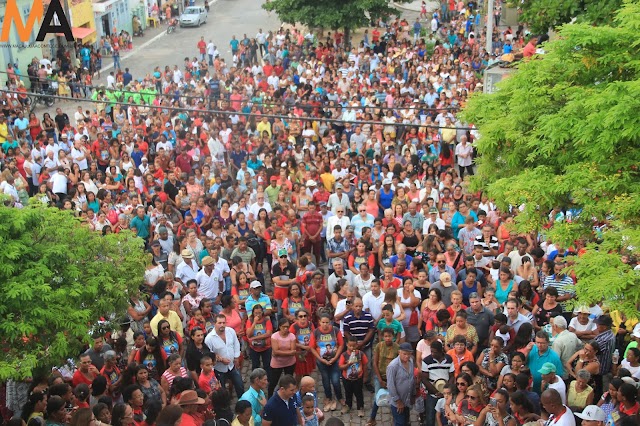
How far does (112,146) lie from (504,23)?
1004 inches

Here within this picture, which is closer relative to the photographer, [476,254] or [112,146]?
[476,254]

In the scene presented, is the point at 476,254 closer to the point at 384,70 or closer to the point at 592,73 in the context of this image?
the point at 592,73

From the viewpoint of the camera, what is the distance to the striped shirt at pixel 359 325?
11875mm

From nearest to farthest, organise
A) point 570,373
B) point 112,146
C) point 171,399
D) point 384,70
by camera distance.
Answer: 1. point 171,399
2. point 570,373
3. point 112,146
4. point 384,70

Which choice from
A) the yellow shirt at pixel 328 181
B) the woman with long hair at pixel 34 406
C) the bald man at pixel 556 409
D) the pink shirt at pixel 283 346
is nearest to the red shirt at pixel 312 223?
the yellow shirt at pixel 328 181

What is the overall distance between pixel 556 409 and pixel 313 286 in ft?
14.6

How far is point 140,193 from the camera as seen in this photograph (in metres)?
17.9

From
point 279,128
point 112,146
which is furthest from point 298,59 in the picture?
point 112,146

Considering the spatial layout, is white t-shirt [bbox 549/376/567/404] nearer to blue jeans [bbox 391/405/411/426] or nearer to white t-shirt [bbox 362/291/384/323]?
blue jeans [bbox 391/405/411/426]

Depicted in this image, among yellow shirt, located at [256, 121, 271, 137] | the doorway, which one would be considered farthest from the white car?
yellow shirt, located at [256, 121, 271, 137]

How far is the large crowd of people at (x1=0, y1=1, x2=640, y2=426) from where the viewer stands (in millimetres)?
10156

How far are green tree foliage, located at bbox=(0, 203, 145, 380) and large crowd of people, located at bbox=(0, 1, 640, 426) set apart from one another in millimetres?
630
